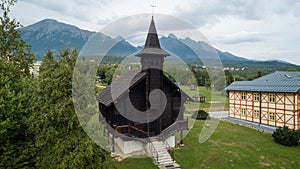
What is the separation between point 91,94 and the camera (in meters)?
7.60

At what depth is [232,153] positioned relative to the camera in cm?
1550

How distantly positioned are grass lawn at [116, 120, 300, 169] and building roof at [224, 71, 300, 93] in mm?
5035

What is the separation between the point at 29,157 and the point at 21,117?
73.3 inches

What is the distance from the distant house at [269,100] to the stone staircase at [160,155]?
14.7 metres

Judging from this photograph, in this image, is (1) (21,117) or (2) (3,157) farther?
(1) (21,117)

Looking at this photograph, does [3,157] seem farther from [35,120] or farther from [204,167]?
[204,167]

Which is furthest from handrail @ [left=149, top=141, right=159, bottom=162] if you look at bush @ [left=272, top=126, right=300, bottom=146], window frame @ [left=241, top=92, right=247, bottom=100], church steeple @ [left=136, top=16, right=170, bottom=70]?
window frame @ [left=241, top=92, right=247, bottom=100]

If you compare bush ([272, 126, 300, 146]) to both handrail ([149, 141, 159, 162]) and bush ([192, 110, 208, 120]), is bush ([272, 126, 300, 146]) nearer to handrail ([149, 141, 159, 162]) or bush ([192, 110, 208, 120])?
bush ([192, 110, 208, 120])

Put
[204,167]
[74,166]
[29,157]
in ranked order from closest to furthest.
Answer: [74,166]
[29,157]
[204,167]

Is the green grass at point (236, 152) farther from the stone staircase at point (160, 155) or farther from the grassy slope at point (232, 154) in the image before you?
the stone staircase at point (160, 155)

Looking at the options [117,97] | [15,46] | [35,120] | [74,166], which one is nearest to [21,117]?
[35,120]

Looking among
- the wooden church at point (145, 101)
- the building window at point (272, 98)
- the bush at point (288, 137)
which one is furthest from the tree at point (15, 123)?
the building window at point (272, 98)

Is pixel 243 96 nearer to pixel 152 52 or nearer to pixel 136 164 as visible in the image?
pixel 152 52

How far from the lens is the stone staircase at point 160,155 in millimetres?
13048
